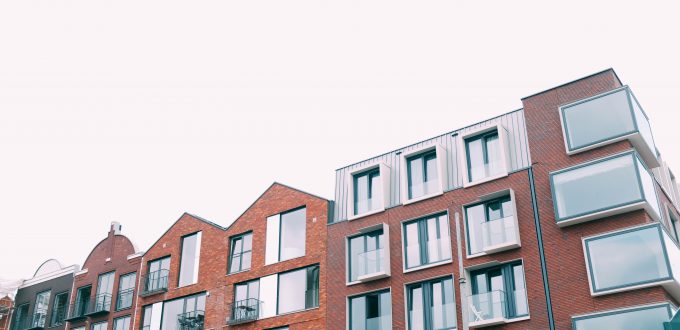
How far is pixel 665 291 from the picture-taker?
23.9m

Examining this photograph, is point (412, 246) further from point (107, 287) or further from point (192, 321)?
point (107, 287)

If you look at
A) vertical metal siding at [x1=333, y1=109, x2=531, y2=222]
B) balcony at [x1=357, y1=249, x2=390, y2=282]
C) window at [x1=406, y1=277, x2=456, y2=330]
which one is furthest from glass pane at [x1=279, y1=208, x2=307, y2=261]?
window at [x1=406, y1=277, x2=456, y2=330]

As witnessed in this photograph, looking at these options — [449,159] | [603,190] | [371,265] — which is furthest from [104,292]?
[603,190]

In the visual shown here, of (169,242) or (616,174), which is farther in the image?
(169,242)

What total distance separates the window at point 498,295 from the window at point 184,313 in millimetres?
15325

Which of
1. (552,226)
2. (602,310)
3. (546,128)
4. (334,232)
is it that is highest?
(546,128)

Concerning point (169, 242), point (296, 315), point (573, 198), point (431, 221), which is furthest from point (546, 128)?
point (169, 242)

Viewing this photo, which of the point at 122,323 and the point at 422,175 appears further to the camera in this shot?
the point at 122,323

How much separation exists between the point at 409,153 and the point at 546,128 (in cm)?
663

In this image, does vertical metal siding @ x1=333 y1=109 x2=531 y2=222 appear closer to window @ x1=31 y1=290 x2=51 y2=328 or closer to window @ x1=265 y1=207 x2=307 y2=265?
window @ x1=265 y1=207 x2=307 y2=265

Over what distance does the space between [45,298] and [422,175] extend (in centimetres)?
2790

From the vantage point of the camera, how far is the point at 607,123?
89.1 ft

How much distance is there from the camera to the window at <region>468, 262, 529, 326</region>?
88.4ft

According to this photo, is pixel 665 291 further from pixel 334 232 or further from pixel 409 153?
pixel 334 232
